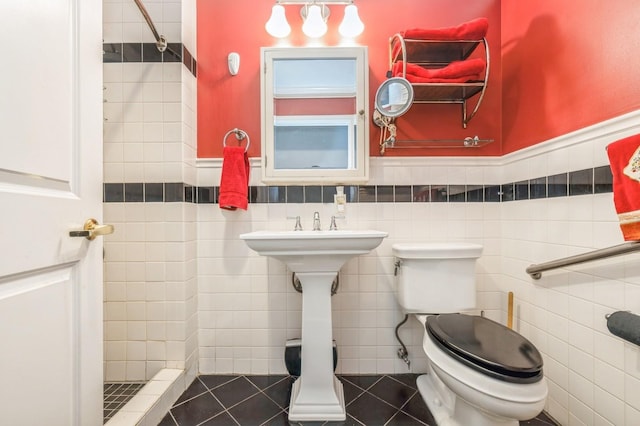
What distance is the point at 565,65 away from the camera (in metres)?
1.25

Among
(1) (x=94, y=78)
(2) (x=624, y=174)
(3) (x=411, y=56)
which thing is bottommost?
(2) (x=624, y=174)

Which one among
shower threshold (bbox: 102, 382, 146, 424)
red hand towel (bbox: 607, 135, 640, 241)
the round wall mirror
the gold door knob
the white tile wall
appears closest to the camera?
the gold door knob

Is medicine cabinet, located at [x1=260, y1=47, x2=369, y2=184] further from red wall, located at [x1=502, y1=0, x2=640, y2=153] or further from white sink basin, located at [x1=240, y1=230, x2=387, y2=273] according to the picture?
red wall, located at [x1=502, y1=0, x2=640, y2=153]

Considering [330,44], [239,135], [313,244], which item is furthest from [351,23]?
[313,244]

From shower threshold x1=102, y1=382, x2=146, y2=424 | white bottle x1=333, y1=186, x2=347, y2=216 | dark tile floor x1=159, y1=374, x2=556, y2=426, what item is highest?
white bottle x1=333, y1=186, x2=347, y2=216

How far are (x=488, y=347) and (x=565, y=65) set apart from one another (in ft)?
4.14

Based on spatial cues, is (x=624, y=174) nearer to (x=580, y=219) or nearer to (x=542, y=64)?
(x=580, y=219)

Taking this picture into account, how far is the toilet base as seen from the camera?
1006 millimetres

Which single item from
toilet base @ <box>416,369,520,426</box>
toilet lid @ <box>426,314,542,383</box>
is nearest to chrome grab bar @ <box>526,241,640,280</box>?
toilet lid @ <box>426,314,542,383</box>

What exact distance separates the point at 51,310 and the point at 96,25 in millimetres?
794

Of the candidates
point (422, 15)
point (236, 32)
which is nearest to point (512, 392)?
point (422, 15)

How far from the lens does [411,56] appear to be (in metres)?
1.63

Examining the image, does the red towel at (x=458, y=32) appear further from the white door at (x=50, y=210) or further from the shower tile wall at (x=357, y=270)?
the white door at (x=50, y=210)

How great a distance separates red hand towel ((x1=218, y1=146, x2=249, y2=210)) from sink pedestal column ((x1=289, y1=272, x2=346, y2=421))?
569mm
